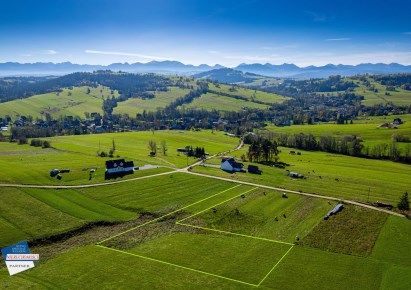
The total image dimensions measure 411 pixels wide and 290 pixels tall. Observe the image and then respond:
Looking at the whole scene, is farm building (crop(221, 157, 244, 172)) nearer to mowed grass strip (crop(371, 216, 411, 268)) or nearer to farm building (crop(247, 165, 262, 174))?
farm building (crop(247, 165, 262, 174))

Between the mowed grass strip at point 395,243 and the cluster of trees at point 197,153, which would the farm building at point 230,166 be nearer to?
the cluster of trees at point 197,153

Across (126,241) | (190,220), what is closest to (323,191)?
(190,220)

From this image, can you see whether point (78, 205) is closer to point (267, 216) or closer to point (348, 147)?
point (267, 216)

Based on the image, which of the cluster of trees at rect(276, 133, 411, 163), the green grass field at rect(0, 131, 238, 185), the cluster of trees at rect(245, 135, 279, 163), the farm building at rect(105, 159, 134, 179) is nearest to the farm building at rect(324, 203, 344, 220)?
the cluster of trees at rect(245, 135, 279, 163)

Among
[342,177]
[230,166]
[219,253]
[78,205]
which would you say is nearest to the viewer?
[219,253]

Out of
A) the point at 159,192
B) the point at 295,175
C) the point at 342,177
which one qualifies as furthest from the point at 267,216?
the point at 342,177

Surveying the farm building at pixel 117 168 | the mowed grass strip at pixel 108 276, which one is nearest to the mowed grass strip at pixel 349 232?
the mowed grass strip at pixel 108 276

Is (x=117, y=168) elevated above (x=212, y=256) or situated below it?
above
